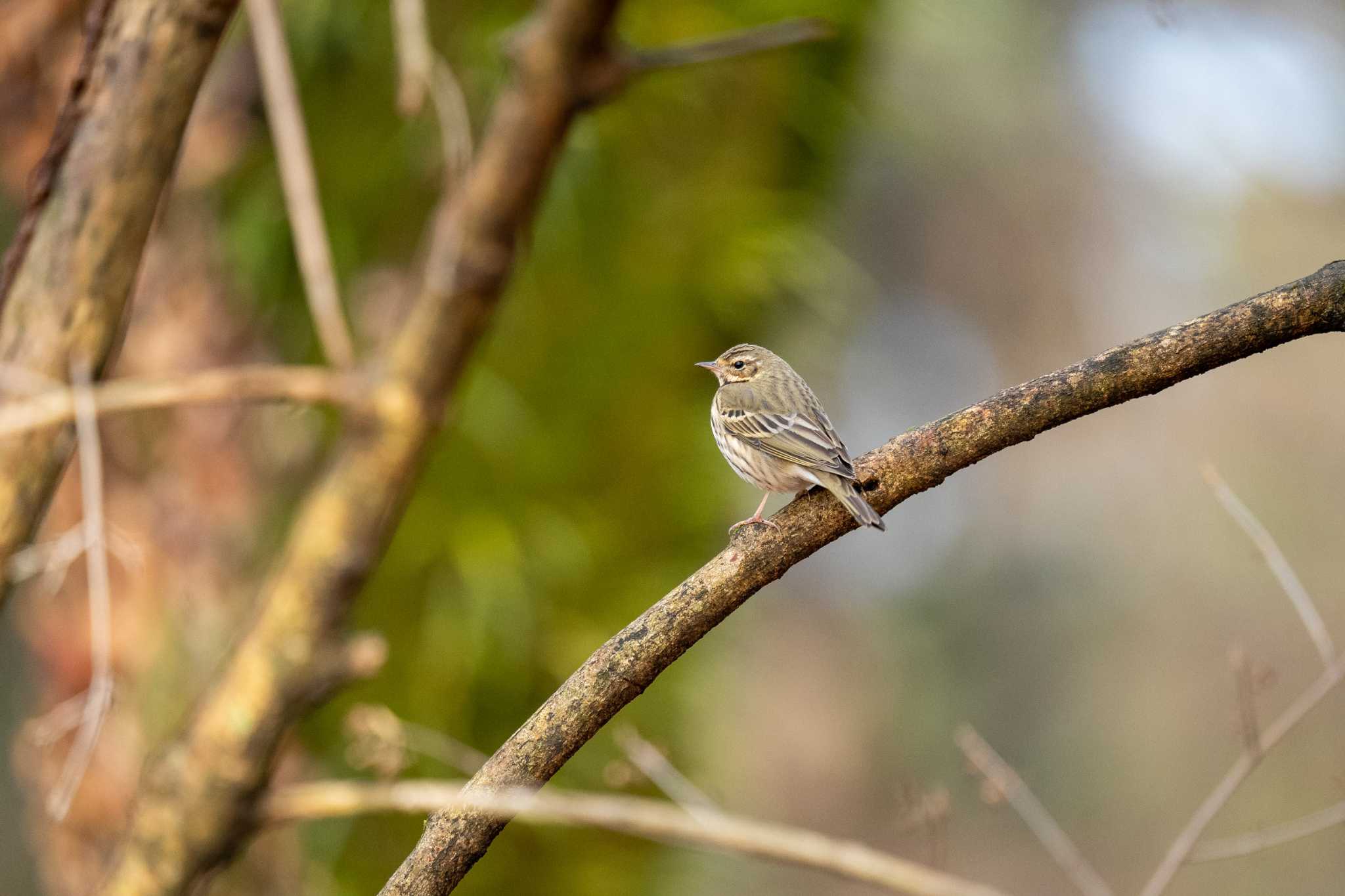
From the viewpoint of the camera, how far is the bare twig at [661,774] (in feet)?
8.55

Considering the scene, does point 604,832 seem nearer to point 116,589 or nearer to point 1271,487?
point 116,589

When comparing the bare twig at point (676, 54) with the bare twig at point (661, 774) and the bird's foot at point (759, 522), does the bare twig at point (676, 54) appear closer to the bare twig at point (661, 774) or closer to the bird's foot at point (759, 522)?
the bird's foot at point (759, 522)

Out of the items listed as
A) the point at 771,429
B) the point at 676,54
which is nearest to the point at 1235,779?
the point at 771,429

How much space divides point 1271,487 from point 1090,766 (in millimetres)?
3064

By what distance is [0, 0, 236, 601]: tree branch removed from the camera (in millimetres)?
3092

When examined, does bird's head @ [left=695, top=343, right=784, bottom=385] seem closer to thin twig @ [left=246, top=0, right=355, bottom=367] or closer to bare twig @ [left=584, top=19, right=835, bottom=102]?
bare twig @ [left=584, top=19, right=835, bottom=102]

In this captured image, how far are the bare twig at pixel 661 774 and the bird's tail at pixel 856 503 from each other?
0.75 m

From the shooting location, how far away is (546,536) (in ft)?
18.0

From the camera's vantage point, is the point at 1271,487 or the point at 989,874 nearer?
the point at 1271,487

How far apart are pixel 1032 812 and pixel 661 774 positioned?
0.83m

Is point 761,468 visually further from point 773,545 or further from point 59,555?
point 59,555

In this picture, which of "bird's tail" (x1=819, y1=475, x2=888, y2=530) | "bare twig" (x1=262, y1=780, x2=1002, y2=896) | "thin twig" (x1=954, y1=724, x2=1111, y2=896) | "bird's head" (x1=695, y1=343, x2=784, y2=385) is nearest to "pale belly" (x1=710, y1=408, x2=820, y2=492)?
"bird's head" (x1=695, y1=343, x2=784, y2=385)

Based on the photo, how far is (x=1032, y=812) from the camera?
2531mm

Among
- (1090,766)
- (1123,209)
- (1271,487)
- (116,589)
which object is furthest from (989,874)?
(116,589)
